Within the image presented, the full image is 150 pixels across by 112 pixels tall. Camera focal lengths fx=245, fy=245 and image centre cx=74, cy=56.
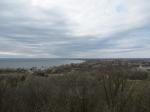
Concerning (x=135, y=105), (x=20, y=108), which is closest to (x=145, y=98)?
(x=135, y=105)

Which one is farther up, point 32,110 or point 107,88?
point 107,88

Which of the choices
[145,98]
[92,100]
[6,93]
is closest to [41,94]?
[6,93]

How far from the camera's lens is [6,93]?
12.3m

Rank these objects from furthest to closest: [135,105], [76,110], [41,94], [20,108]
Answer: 1. [41,94]
2. [135,105]
3. [20,108]
4. [76,110]

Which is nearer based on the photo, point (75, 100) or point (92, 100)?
point (75, 100)

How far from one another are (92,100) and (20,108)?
10.9 feet

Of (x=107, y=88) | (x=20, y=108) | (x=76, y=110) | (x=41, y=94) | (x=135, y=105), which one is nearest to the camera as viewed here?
(x=76, y=110)

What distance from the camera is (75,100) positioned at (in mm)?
10250

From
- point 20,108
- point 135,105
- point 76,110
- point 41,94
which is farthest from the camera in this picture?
point 41,94

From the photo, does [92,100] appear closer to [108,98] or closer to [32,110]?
[108,98]

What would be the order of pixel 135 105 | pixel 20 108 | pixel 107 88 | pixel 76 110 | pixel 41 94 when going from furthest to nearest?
pixel 41 94 < pixel 107 88 < pixel 135 105 < pixel 20 108 < pixel 76 110

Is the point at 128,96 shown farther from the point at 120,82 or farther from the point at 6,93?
the point at 6,93

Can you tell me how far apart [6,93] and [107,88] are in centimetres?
513

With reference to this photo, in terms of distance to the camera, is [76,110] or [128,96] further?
[128,96]
